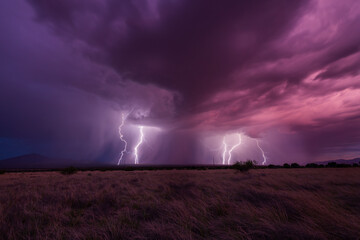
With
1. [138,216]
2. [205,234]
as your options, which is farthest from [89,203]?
[205,234]

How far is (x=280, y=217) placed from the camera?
3846 millimetres

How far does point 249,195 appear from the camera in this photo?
240 inches

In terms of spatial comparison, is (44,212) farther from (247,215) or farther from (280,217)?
(280,217)

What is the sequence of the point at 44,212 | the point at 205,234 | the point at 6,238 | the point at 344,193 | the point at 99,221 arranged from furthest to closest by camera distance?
the point at 344,193, the point at 44,212, the point at 99,221, the point at 6,238, the point at 205,234

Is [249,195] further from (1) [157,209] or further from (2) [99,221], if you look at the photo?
(2) [99,221]

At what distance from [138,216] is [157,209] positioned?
22.2 inches

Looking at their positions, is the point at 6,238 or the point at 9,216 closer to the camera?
the point at 6,238

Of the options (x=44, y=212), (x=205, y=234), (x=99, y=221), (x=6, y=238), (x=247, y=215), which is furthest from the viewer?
(x=44, y=212)

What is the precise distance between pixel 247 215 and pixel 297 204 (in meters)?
1.69

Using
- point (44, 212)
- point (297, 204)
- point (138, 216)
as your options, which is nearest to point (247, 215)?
point (297, 204)

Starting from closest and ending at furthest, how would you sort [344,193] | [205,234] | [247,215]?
[205,234], [247,215], [344,193]

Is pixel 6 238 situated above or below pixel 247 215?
below

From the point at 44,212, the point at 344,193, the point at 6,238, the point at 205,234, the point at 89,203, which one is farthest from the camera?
the point at 344,193

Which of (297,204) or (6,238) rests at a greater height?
(297,204)
